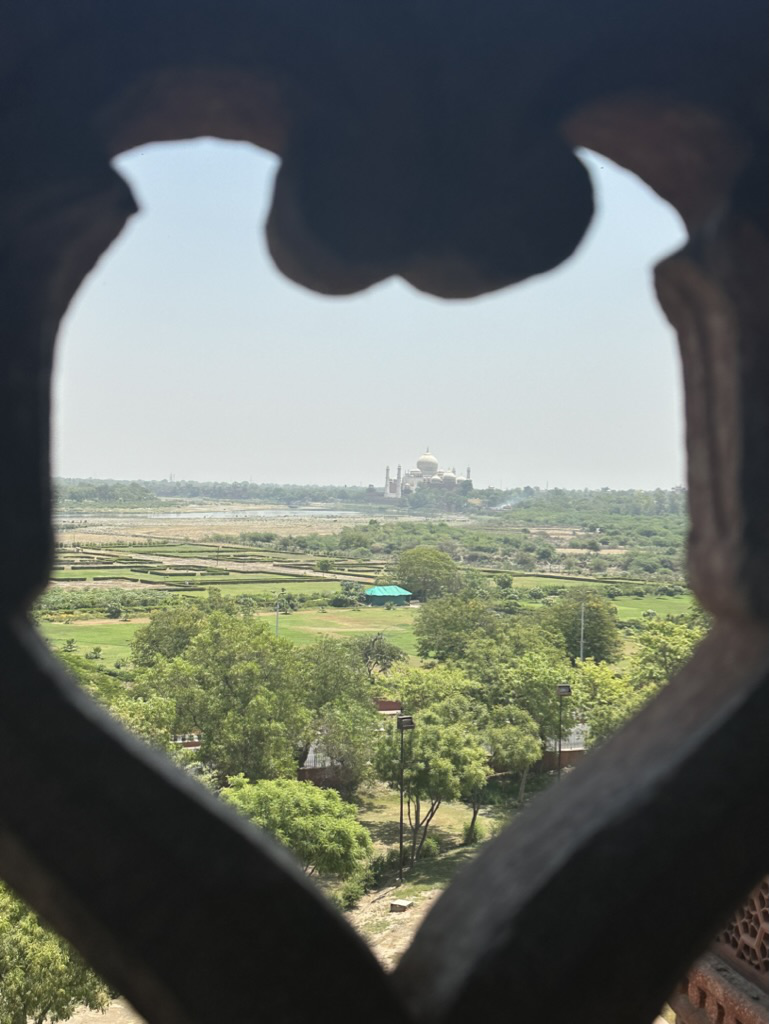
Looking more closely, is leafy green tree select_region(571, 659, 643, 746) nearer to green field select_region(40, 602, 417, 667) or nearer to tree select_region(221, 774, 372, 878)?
tree select_region(221, 774, 372, 878)

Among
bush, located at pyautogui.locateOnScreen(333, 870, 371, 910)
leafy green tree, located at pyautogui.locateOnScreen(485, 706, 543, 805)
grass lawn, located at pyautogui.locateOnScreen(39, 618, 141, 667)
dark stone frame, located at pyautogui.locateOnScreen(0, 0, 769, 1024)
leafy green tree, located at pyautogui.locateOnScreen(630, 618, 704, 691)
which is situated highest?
dark stone frame, located at pyautogui.locateOnScreen(0, 0, 769, 1024)

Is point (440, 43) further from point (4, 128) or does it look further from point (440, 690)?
point (440, 690)

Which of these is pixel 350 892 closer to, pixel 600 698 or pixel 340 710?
pixel 340 710

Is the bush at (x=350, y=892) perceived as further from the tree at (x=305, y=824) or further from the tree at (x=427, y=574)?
the tree at (x=427, y=574)

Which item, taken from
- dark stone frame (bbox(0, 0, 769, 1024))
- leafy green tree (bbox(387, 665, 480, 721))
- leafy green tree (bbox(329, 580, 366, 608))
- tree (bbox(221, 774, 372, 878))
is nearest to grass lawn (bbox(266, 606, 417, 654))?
leafy green tree (bbox(329, 580, 366, 608))

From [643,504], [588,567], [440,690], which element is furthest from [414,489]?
[440,690]
